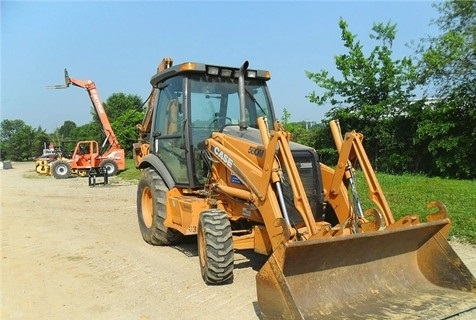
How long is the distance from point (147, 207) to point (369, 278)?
413cm

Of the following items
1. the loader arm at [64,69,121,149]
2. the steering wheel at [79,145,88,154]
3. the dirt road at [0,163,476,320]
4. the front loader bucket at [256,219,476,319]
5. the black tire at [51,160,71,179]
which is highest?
the loader arm at [64,69,121,149]

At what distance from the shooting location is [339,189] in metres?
5.52

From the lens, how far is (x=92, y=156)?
71.3 feet

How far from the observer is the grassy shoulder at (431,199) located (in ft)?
24.6

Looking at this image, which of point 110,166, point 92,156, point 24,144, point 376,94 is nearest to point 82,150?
point 92,156

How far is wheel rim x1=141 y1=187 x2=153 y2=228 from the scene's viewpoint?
7.51m

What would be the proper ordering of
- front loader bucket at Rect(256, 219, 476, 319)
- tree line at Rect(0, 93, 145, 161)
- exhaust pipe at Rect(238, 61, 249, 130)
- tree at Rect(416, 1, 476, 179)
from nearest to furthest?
front loader bucket at Rect(256, 219, 476, 319) < exhaust pipe at Rect(238, 61, 249, 130) < tree at Rect(416, 1, 476, 179) < tree line at Rect(0, 93, 145, 161)

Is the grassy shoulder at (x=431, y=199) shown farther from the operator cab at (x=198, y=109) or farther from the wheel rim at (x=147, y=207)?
the wheel rim at (x=147, y=207)

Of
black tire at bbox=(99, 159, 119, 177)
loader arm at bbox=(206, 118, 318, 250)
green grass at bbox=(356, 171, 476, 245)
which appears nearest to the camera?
loader arm at bbox=(206, 118, 318, 250)

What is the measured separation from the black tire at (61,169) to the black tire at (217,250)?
58.8 ft

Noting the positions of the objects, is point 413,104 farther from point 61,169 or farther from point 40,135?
point 40,135

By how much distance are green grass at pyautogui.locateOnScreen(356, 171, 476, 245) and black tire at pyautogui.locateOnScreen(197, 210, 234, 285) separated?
3874mm

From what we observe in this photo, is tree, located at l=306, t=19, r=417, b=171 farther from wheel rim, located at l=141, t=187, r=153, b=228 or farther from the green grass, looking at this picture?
wheel rim, located at l=141, t=187, r=153, b=228

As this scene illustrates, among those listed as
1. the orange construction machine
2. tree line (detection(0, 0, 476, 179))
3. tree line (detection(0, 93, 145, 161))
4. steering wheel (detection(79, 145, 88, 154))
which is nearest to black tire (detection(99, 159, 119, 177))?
the orange construction machine
